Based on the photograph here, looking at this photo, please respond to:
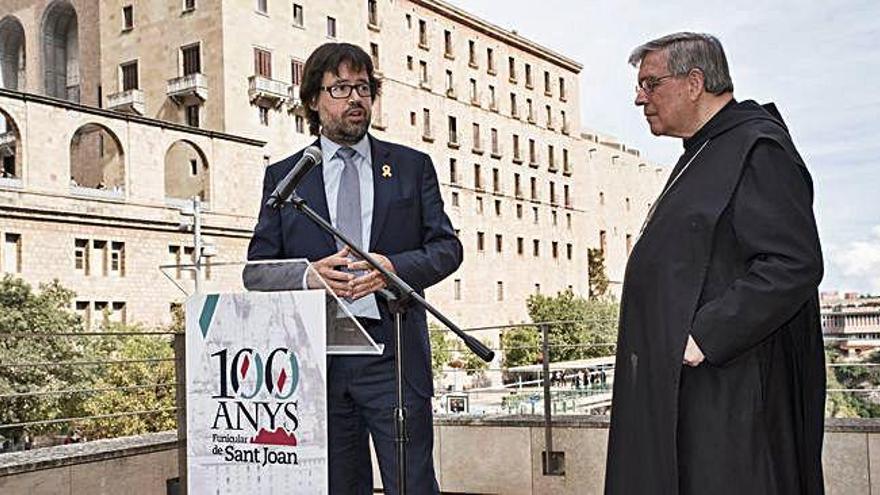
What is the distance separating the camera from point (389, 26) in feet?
121

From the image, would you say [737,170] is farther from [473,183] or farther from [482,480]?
[473,183]

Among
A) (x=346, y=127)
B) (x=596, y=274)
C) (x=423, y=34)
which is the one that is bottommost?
(x=346, y=127)

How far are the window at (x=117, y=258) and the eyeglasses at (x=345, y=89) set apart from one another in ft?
81.6

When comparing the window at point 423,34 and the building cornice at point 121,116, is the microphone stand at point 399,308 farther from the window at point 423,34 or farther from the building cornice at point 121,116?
the window at point 423,34

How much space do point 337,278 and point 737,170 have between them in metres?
0.87

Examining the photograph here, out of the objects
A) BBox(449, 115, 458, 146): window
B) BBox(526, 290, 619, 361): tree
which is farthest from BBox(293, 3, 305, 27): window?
BBox(526, 290, 619, 361): tree

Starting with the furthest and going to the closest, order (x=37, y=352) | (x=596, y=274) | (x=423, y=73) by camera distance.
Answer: (x=596, y=274) < (x=423, y=73) < (x=37, y=352)

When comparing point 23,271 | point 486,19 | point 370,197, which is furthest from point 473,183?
point 370,197

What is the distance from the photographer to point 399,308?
2.31 metres

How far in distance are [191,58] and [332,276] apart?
29951mm

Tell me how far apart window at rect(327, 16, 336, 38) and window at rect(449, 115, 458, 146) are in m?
7.22

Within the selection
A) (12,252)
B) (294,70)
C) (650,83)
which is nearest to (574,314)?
(294,70)

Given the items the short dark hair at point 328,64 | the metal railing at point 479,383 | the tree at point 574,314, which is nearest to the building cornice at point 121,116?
the metal railing at point 479,383

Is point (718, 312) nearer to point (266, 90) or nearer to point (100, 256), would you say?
point (100, 256)
